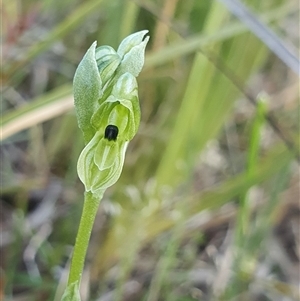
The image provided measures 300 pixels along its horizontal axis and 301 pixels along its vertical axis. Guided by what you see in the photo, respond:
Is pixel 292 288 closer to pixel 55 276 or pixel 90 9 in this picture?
pixel 55 276

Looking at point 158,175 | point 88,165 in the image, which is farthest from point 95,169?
point 158,175

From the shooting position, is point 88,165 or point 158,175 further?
point 158,175

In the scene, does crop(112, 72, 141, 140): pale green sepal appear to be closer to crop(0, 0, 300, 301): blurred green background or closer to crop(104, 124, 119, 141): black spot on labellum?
crop(104, 124, 119, 141): black spot on labellum

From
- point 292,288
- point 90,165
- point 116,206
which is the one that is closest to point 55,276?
point 116,206

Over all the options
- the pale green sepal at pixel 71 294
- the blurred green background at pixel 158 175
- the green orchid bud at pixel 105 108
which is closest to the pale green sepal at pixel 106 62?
the green orchid bud at pixel 105 108

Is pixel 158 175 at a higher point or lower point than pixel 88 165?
higher

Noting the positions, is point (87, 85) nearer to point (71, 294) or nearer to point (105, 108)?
point (105, 108)

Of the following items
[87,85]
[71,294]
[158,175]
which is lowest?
[71,294]
